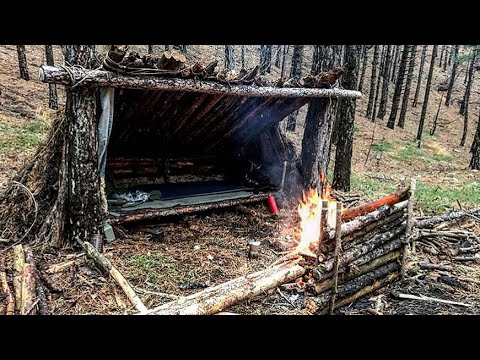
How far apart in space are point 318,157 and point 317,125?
26.6 inches

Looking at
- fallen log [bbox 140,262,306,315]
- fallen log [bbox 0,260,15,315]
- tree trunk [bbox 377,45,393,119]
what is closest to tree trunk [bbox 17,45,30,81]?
fallen log [bbox 0,260,15,315]

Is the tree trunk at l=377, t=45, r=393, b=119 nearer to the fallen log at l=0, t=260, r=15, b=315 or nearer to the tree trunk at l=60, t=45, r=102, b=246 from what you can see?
the tree trunk at l=60, t=45, r=102, b=246

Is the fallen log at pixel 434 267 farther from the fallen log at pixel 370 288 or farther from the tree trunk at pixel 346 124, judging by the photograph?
the tree trunk at pixel 346 124

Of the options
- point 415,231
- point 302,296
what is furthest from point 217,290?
point 415,231

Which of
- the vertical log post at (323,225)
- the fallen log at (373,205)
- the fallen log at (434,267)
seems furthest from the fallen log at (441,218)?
the vertical log post at (323,225)

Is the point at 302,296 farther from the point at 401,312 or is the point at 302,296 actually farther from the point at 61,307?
the point at 61,307

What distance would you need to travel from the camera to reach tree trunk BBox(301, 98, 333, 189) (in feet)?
27.4

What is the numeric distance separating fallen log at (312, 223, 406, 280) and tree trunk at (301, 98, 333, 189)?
297 centimetres

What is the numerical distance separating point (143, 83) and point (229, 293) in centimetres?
302

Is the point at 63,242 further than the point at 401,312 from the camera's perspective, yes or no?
Yes

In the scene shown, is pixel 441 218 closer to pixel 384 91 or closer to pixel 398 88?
pixel 398 88

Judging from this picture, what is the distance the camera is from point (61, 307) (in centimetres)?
434

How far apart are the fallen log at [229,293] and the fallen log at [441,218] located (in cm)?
363
